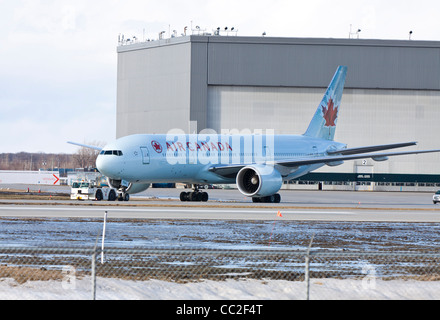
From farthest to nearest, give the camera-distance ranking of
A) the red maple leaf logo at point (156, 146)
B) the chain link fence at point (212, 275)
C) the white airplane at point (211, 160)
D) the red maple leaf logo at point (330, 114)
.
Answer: the red maple leaf logo at point (330, 114) < the red maple leaf logo at point (156, 146) < the white airplane at point (211, 160) < the chain link fence at point (212, 275)

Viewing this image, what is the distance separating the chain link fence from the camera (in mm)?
13984

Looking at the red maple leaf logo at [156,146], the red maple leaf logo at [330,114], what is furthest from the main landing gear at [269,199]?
the red maple leaf logo at [330,114]

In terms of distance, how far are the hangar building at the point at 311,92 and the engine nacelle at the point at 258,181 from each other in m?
46.2

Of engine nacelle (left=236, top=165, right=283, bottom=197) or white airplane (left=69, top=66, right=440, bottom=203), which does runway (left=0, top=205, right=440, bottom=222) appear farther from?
engine nacelle (left=236, top=165, right=283, bottom=197)

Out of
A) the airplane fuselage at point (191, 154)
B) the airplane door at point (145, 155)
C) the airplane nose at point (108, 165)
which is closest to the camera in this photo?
the airplane nose at point (108, 165)

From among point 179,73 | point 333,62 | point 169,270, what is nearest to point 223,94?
point 179,73

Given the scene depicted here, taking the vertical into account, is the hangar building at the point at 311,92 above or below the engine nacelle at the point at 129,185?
above

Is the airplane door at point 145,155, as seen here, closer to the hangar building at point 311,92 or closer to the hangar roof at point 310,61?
the hangar building at point 311,92

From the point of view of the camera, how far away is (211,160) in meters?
48.6

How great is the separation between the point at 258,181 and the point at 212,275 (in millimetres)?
29388

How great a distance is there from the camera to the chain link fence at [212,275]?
13984mm

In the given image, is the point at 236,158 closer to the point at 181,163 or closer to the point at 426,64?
the point at 181,163
